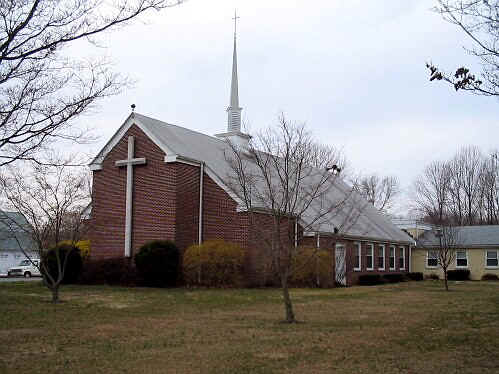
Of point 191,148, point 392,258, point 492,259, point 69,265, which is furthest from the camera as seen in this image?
point 492,259

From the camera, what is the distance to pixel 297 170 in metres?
15.2

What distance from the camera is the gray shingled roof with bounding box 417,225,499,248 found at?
41.5 m

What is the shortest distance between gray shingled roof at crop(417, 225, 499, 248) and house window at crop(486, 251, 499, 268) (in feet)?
2.40

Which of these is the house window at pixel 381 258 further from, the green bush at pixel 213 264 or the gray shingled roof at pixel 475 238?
the green bush at pixel 213 264

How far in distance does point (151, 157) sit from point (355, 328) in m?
17.2

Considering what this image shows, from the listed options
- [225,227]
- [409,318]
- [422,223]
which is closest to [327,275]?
[225,227]

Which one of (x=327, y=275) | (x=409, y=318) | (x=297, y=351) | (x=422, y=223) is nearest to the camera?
(x=297, y=351)

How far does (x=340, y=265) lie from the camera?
3044 cm

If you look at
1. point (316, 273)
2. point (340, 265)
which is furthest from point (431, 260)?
point (316, 273)

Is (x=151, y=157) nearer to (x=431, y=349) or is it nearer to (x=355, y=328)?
(x=355, y=328)

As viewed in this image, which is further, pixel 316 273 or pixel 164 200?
pixel 164 200

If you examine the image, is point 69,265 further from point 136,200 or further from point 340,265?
point 340,265

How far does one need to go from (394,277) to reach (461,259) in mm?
8445

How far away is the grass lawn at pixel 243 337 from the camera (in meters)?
8.63
